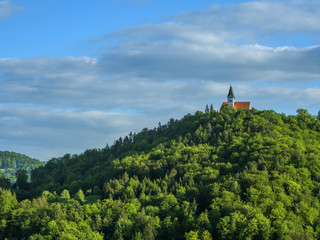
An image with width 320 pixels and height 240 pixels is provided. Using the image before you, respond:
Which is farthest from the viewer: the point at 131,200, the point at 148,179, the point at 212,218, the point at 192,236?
the point at 148,179

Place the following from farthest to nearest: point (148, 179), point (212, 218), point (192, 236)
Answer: point (148, 179) < point (212, 218) < point (192, 236)

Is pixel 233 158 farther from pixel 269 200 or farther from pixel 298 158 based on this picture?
pixel 269 200

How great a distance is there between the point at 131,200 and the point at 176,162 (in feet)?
118

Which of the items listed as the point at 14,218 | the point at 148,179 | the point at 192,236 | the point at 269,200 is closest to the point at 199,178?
the point at 148,179

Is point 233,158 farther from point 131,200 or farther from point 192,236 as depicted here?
point 192,236

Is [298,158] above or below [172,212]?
above

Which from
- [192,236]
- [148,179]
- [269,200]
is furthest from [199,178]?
[192,236]

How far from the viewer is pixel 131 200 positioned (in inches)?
6501

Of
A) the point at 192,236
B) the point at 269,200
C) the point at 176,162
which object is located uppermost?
the point at 176,162

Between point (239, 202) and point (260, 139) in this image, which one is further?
point (260, 139)

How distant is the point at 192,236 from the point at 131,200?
121 feet

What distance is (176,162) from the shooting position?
7721 inches

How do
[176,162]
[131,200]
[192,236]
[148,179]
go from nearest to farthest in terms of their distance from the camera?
1. [192,236]
2. [131,200]
3. [148,179]
4. [176,162]

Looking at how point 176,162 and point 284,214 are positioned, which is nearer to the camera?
point 284,214
